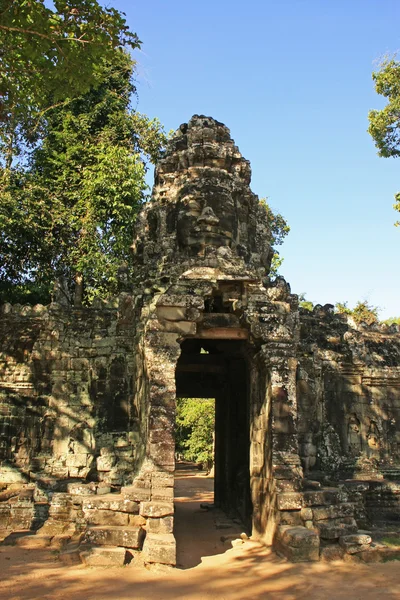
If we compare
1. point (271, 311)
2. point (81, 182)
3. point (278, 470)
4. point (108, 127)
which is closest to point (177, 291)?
point (271, 311)

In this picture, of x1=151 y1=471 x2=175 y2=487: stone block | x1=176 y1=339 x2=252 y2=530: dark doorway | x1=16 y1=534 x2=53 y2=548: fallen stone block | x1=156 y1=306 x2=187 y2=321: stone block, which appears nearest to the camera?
→ x1=151 y1=471 x2=175 y2=487: stone block

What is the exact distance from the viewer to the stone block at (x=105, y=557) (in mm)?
6734

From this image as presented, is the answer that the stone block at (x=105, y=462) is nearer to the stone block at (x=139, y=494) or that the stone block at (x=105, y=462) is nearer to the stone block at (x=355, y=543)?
the stone block at (x=139, y=494)

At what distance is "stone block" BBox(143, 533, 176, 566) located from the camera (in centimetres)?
673

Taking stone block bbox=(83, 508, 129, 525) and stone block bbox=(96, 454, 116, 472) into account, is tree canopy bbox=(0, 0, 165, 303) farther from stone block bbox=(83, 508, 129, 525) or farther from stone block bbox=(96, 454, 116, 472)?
stone block bbox=(83, 508, 129, 525)

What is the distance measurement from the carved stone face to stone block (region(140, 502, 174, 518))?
14.3 ft

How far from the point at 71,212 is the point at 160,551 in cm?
1288

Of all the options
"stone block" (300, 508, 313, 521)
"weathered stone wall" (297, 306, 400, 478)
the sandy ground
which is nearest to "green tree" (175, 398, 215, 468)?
"weathered stone wall" (297, 306, 400, 478)

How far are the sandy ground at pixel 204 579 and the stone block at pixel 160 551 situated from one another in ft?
0.36

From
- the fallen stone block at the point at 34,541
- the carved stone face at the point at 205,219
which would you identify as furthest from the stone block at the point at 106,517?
the carved stone face at the point at 205,219

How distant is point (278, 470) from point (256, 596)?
6.52ft

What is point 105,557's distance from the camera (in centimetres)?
678

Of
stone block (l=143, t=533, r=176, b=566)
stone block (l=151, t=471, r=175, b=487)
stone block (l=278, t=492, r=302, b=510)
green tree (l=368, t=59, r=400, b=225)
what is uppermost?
green tree (l=368, t=59, r=400, b=225)

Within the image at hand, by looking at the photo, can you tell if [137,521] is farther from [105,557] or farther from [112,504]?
[105,557]
